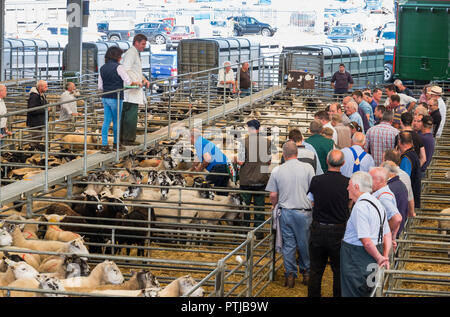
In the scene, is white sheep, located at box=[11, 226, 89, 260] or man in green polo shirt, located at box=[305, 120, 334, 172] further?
man in green polo shirt, located at box=[305, 120, 334, 172]

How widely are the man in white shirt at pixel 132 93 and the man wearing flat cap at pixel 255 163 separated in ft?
8.13

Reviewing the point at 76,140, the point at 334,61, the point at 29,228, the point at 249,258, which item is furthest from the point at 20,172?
the point at 334,61

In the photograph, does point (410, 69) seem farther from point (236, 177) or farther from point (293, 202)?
point (293, 202)

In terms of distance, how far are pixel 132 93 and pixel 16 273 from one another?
18.4ft

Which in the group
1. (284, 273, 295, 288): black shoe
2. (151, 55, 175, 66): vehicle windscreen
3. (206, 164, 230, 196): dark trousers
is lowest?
(284, 273, 295, 288): black shoe

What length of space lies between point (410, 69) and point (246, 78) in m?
6.96

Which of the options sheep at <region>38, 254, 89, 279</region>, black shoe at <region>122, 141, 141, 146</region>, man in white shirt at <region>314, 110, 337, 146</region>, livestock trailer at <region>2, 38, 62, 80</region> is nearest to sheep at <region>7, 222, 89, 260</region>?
sheep at <region>38, 254, 89, 279</region>

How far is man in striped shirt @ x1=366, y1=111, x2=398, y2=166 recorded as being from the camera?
11.5m

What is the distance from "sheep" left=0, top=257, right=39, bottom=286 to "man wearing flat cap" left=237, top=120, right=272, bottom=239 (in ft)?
13.0

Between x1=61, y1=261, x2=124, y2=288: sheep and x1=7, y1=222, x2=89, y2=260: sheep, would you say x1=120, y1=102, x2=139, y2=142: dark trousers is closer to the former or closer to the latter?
x1=7, y1=222, x2=89, y2=260: sheep

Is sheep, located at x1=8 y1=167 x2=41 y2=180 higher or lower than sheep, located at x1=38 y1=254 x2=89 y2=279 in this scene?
higher

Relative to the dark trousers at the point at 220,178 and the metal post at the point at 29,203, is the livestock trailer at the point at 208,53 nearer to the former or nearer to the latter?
the dark trousers at the point at 220,178

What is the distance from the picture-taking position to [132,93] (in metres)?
12.9

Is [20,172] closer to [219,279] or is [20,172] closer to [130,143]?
[130,143]
